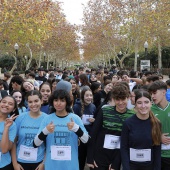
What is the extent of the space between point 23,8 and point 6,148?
1031 cm

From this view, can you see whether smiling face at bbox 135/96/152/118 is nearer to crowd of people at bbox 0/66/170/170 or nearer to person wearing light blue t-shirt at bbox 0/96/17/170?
crowd of people at bbox 0/66/170/170

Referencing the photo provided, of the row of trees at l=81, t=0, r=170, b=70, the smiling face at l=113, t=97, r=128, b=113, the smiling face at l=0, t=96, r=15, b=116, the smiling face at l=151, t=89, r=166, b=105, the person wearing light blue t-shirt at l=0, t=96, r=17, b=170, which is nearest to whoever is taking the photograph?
the person wearing light blue t-shirt at l=0, t=96, r=17, b=170

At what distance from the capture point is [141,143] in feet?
9.46

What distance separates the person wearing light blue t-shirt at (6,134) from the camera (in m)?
3.06

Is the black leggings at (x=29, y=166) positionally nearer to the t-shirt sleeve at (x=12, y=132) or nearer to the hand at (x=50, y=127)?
the t-shirt sleeve at (x=12, y=132)

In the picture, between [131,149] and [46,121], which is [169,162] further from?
[46,121]

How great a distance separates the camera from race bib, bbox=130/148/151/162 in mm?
2887

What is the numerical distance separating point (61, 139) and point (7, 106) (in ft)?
3.11

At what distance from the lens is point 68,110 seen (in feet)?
10.5

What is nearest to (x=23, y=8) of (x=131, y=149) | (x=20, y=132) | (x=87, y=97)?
(x=87, y=97)

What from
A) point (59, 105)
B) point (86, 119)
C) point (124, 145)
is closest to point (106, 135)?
point (124, 145)

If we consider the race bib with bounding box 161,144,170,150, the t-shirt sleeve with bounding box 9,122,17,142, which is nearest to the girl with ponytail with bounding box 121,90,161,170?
the race bib with bounding box 161,144,170,150

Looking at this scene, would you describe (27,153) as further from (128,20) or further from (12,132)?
(128,20)

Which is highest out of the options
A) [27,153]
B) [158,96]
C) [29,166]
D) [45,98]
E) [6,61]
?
[6,61]
